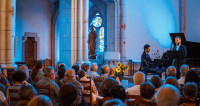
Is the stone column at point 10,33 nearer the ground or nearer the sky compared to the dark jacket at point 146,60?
nearer the sky

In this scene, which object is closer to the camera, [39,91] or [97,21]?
[39,91]

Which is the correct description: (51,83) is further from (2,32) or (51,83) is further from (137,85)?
(2,32)

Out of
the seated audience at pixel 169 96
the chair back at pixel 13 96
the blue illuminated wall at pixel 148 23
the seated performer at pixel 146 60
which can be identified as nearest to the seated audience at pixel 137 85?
the seated audience at pixel 169 96

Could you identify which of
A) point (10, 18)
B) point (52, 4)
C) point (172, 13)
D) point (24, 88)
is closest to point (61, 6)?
point (10, 18)

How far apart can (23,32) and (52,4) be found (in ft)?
9.82

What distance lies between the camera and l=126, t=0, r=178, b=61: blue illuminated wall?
15.7m

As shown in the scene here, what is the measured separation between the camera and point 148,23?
15.8 meters

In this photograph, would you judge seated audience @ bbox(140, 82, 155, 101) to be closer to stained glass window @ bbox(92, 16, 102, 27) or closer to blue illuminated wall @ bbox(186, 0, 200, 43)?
blue illuminated wall @ bbox(186, 0, 200, 43)

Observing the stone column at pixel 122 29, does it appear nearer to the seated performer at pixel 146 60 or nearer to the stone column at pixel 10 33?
the seated performer at pixel 146 60

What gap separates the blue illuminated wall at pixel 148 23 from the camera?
15656 millimetres

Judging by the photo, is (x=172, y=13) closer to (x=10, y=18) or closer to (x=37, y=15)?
(x=37, y=15)

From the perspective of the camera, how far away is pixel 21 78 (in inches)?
176

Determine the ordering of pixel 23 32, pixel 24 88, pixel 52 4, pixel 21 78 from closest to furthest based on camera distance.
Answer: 1. pixel 24 88
2. pixel 21 78
3. pixel 23 32
4. pixel 52 4

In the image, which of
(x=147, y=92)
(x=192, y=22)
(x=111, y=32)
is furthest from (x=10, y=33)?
(x=192, y=22)
